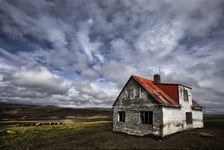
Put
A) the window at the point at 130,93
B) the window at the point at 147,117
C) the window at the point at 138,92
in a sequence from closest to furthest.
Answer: the window at the point at 147,117 < the window at the point at 138,92 < the window at the point at 130,93

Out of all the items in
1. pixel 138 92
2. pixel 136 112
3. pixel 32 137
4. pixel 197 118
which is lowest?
pixel 32 137

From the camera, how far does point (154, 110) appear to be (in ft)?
62.6

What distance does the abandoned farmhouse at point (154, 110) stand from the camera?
736 inches

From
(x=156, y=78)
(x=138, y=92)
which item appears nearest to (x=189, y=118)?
(x=156, y=78)

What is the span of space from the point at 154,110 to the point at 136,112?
9.70ft

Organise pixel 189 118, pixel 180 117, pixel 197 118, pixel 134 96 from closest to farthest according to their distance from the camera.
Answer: pixel 180 117, pixel 134 96, pixel 189 118, pixel 197 118

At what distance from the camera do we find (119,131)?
23391 millimetres

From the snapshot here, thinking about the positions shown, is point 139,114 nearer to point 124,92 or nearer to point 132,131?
point 132,131

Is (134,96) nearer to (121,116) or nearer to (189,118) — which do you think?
(121,116)

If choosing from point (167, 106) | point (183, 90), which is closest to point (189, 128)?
point (183, 90)

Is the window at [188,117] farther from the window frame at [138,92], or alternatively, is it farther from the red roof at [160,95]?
the window frame at [138,92]

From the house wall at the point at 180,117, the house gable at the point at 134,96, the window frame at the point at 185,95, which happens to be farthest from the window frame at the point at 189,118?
the house gable at the point at 134,96

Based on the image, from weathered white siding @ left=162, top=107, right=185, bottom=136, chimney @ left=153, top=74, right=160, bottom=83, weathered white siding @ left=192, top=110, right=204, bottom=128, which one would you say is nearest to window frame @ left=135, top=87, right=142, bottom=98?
weathered white siding @ left=162, top=107, right=185, bottom=136

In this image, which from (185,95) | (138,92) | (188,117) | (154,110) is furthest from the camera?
(185,95)
